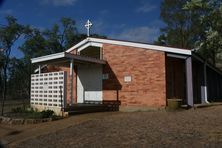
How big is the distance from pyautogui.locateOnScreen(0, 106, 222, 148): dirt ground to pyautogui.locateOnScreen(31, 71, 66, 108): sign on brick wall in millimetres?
3162

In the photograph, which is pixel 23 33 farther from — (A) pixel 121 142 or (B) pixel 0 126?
(A) pixel 121 142

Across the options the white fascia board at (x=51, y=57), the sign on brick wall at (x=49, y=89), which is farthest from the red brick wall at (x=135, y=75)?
the sign on brick wall at (x=49, y=89)

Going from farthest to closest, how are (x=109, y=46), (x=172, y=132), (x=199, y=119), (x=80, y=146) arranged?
(x=109, y=46)
(x=199, y=119)
(x=172, y=132)
(x=80, y=146)

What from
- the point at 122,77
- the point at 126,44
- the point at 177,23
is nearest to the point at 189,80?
the point at 122,77

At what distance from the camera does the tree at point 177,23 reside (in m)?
36.7


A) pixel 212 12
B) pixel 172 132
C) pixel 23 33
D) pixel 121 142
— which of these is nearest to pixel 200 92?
pixel 212 12

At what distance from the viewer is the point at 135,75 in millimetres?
15836

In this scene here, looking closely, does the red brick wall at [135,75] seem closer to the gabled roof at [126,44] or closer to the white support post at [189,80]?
Answer: the gabled roof at [126,44]

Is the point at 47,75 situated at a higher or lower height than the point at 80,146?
higher

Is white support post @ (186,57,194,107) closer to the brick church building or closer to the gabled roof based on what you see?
the brick church building

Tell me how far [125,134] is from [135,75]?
7.49 metres

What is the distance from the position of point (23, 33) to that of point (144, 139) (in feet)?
124

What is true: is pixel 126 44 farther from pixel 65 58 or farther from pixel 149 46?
pixel 65 58

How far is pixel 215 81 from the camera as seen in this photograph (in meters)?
25.5
